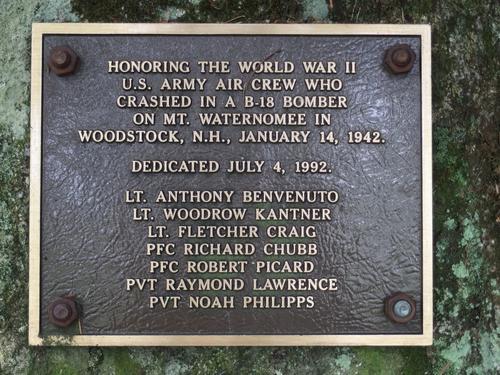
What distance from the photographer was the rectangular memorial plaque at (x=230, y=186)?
237 cm

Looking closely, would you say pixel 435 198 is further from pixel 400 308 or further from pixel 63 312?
pixel 63 312

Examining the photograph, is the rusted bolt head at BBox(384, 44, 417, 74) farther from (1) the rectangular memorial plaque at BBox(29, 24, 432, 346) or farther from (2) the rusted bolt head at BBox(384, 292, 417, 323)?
(2) the rusted bolt head at BBox(384, 292, 417, 323)

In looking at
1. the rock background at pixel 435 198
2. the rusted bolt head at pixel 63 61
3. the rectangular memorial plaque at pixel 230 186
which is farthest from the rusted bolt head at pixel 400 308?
the rusted bolt head at pixel 63 61

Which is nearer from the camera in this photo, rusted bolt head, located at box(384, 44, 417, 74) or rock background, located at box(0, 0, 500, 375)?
rusted bolt head, located at box(384, 44, 417, 74)

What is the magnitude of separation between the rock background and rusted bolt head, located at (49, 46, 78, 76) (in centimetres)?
22

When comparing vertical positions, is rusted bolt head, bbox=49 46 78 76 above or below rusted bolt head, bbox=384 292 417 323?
above

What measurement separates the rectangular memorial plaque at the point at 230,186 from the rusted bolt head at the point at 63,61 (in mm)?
12

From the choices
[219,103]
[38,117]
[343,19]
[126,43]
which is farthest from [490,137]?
[38,117]

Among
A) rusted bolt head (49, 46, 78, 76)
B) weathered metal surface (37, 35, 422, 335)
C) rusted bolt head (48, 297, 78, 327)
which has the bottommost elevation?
rusted bolt head (48, 297, 78, 327)

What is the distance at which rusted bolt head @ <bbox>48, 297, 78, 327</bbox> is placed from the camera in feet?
7.57

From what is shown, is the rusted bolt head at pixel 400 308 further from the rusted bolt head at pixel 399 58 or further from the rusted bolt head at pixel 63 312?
the rusted bolt head at pixel 63 312

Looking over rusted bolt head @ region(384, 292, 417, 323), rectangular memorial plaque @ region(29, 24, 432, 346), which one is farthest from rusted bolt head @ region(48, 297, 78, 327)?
rusted bolt head @ region(384, 292, 417, 323)

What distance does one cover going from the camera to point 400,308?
7.69ft

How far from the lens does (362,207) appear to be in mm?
2400
